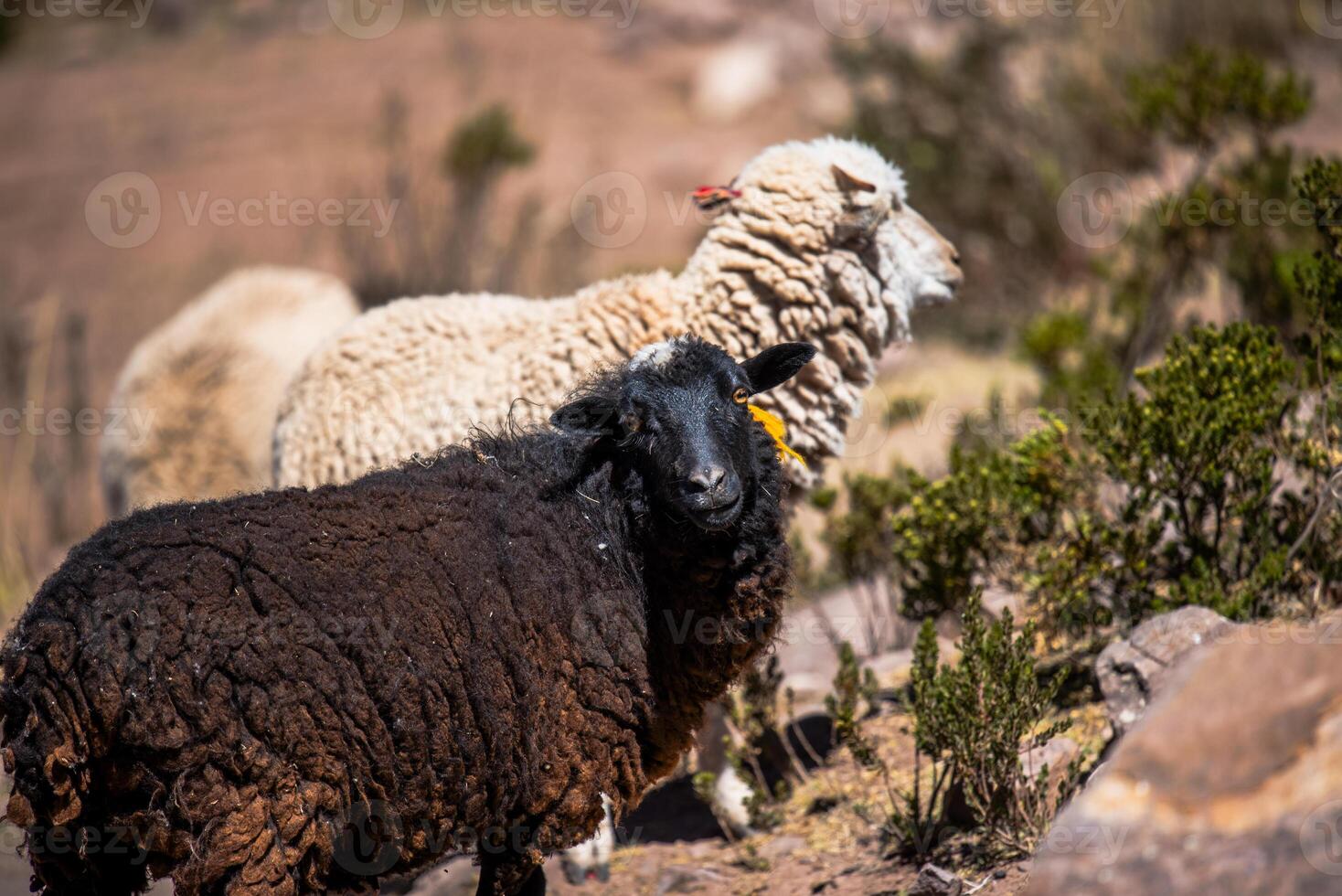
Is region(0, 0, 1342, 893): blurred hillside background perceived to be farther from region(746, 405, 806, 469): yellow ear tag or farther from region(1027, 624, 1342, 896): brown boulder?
region(1027, 624, 1342, 896): brown boulder

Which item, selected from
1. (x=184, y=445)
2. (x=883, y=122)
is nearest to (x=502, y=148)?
Result: (x=883, y=122)

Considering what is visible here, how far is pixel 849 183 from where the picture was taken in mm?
5887

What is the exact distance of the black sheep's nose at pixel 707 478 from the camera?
3.88m

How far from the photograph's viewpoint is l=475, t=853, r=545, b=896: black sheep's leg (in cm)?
394

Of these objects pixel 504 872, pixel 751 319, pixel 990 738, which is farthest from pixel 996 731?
pixel 751 319

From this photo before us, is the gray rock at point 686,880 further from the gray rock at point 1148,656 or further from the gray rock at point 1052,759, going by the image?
the gray rock at point 1148,656

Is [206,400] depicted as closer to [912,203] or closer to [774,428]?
[774,428]

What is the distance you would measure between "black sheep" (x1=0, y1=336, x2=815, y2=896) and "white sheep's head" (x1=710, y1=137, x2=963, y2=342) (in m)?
1.47

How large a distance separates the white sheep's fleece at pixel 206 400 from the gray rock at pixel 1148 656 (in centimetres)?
546

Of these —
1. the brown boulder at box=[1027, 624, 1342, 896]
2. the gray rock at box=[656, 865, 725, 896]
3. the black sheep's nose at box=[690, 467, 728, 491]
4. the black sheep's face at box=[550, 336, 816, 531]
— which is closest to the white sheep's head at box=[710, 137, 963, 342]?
the black sheep's face at box=[550, 336, 816, 531]

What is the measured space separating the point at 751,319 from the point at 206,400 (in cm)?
444

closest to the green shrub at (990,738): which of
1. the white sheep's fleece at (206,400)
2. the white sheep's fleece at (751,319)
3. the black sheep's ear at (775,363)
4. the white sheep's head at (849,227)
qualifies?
the black sheep's ear at (775,363)

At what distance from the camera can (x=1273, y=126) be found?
29.5ft

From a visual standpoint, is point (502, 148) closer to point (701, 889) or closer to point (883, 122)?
point (883, 122)
